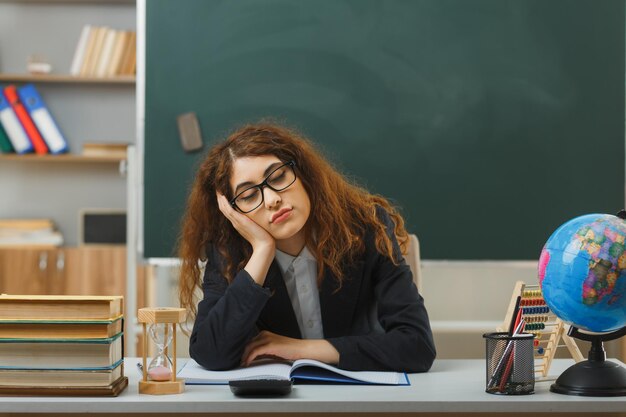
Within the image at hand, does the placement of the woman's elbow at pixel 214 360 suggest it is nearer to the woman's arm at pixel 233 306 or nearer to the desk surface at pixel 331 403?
the woman's arm at pixel 233 306

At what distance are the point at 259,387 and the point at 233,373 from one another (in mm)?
268

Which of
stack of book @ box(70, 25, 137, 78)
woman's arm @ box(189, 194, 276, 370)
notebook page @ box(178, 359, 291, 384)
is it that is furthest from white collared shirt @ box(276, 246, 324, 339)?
stack of book @ box(70, 25, 137, 78)

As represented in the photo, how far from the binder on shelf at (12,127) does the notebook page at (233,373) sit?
348 centimetres

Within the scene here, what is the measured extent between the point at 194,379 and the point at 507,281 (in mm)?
2424

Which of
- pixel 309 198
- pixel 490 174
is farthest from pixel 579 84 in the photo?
pixel 309 198

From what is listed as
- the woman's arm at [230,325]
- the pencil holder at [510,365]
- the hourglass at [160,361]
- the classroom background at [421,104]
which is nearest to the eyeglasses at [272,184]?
the woman's arm at [230,325]

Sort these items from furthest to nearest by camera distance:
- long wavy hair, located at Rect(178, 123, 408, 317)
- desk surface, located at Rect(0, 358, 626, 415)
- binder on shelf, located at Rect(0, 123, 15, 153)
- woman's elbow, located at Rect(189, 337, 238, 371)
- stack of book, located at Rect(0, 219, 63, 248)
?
binder on shelf, located at Rect(0, 123, 15, 153) < stack of book, located at Rect(0, 219, 63, 248) < long wavy hair, located at Rect(178, 123, 408, 317) < woman's elbow, located at Rect(189, 337, 238, 371) < desk surface, located at Rect(0, 358, 626, 415)

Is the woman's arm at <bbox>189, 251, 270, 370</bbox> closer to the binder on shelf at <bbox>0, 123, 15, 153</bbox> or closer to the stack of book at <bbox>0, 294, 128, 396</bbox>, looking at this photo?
the stack of book at <bbox>0, 294, 128, 396</bbox>

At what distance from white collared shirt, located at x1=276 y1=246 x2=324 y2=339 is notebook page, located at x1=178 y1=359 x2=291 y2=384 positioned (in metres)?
0.32

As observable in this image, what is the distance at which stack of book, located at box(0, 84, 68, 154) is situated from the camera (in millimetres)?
4980

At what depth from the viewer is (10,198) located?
536 centimetres

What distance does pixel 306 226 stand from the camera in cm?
211

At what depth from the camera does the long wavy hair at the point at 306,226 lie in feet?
6.59

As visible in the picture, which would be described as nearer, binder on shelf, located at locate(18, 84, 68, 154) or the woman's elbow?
the woman's elbow
